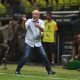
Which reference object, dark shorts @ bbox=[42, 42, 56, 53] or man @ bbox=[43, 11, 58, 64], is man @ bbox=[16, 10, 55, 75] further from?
dark shorts @ bbox=[42, 42, 56, 53]

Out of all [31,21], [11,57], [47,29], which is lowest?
[11,57]

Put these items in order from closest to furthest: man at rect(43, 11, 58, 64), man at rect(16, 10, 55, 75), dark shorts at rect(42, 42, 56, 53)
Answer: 1. man at rect(16, 10, 55, 75)
2. man at rect(43, 11, 58, 64)
3. dark shorts at rect(42, 42, 56, 53)

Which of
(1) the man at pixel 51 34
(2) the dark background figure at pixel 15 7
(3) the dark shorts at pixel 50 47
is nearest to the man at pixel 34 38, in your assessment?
(1) the man at pixel 51 34

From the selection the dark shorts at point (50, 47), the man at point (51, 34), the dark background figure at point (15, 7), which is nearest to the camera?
the man at point (51, 34)

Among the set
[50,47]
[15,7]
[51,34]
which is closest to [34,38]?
[51,34]

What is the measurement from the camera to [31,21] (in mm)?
15211

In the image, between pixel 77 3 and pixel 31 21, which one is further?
pixel 77 3

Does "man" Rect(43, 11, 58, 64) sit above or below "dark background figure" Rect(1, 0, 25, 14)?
below

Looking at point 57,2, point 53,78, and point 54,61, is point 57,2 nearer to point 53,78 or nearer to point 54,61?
point 54,61

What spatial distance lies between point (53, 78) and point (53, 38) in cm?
649

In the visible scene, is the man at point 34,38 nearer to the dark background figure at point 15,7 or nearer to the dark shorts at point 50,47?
the dark shorts at point 50,47

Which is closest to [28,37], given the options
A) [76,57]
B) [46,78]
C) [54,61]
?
[46,78]

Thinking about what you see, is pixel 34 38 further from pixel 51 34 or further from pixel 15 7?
pixel 15 7

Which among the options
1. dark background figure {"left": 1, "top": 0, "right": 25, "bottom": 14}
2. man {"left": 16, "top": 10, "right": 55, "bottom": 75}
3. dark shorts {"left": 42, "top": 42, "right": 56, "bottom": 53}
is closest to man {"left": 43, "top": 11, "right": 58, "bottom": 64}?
dark shorts {"left": 42, "top": 42, "right": 56, "bottom": 53}
